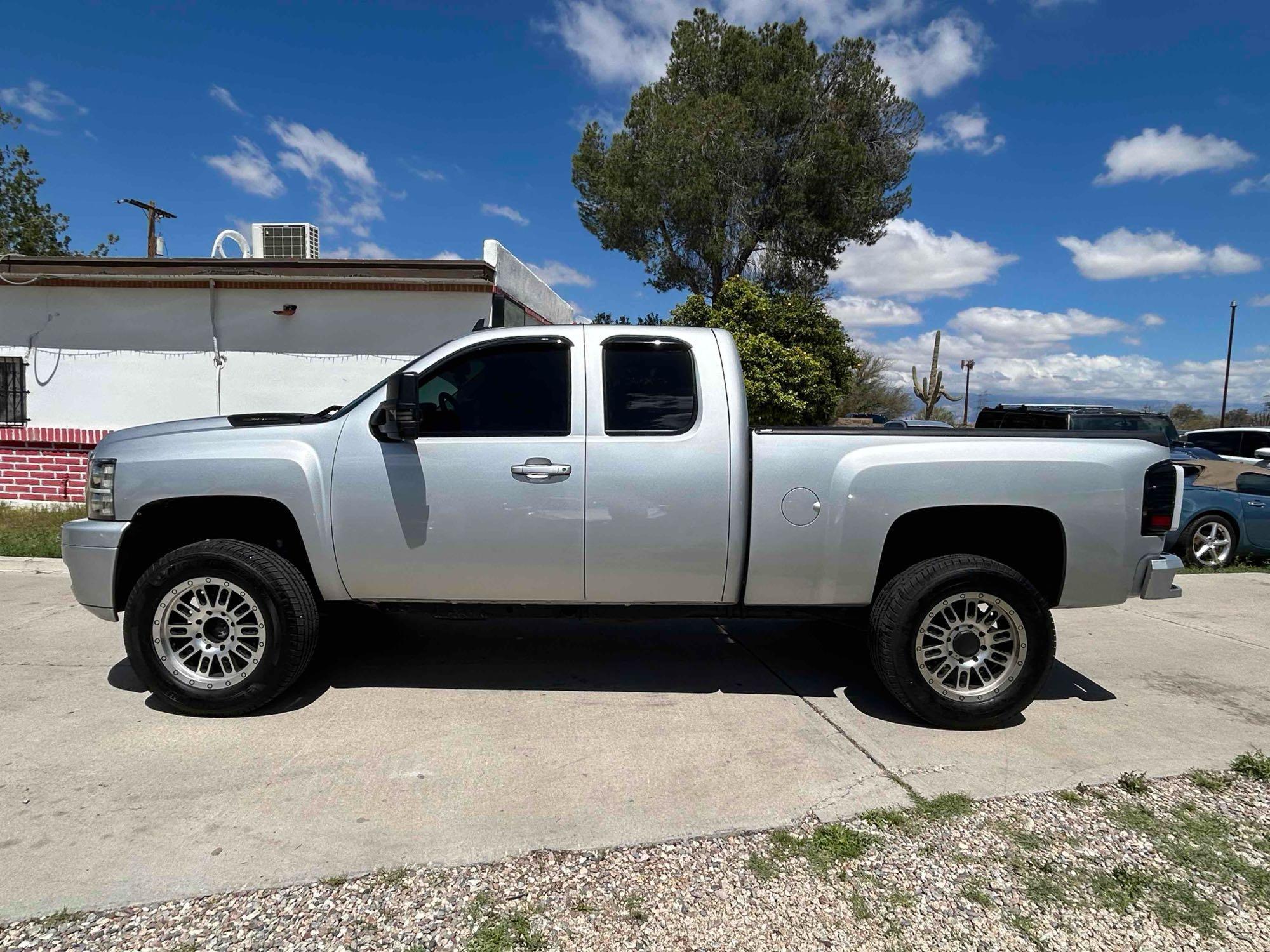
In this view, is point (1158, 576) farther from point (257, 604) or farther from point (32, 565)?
point (32, 565)

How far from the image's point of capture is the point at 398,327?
9352mm

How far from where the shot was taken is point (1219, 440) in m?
17.2

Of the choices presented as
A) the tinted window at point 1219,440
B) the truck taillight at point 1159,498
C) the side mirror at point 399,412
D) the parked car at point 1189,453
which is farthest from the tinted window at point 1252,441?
the side mirror at point 399,412

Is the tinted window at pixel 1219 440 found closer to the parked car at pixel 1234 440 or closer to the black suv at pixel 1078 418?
the parked car at pixel 1234 440

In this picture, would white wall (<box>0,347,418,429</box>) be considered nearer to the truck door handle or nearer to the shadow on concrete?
the shadow on concrete

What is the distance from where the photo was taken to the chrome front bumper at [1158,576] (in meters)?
3.79

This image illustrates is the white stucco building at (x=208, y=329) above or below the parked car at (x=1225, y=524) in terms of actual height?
above

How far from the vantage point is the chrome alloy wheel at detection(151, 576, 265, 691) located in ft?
12.6

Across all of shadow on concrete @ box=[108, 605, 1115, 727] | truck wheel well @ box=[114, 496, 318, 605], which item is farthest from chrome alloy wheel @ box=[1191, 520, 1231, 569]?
truck wheel well @ box=[114, 496, 318, 605]

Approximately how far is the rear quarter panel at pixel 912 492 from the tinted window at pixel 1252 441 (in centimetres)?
1594

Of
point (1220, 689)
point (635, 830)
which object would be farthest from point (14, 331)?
point (1220, 689)

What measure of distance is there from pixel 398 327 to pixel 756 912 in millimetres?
8318

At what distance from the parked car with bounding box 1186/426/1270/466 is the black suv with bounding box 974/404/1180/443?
4.37 metres

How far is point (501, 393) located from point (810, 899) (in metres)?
2.64
